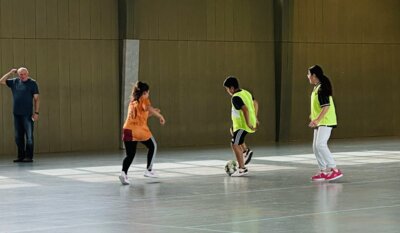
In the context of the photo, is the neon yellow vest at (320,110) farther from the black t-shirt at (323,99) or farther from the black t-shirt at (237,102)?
the black t-shirt at (237,102)

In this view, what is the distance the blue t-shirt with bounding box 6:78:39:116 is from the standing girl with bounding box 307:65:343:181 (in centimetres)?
817

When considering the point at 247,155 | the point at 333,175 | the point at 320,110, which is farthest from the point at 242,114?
the point at 333,175

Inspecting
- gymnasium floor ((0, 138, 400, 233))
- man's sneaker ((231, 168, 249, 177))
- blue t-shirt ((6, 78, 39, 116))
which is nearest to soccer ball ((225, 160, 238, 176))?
man's sneaker ((231, 168, 249, 177))

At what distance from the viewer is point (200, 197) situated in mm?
13594

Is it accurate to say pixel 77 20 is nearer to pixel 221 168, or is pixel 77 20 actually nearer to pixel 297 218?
pixel 221 168

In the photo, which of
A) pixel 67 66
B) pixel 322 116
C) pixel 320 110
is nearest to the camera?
pixel 322 116

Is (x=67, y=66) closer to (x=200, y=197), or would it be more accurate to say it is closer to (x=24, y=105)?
(x=24, y=105)

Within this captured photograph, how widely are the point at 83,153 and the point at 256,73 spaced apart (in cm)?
699

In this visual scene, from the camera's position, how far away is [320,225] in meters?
10.4

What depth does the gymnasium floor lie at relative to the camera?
35.1 ft

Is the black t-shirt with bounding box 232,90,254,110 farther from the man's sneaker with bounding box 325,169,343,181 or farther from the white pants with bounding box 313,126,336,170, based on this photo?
the man's sneaker with bounding box 325,169,343,181

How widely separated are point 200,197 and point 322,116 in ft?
10.0

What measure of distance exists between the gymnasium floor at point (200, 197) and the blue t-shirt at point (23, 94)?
1.20 metres

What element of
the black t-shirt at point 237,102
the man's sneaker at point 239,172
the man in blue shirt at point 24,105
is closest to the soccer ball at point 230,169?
the man's sneaker at point 239,172
